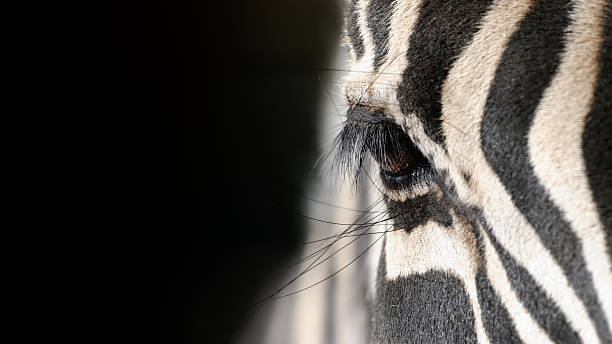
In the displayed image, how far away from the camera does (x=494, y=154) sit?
0.91 m

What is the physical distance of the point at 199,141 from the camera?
10.5 ft

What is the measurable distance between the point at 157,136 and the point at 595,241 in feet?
8.97

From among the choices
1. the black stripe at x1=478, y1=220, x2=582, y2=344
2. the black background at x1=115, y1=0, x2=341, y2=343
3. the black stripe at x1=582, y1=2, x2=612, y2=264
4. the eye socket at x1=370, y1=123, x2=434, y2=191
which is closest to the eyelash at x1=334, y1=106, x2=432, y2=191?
the eye socket at x1=370, y1=123, x2=434, y2=191

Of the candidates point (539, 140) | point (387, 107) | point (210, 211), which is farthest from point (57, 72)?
point (539, 140)

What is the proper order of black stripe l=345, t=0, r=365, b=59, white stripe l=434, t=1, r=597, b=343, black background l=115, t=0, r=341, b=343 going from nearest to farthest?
white stripe l=434, t=1, r=597, b=343, black stripe l=345, t=0, r=365, b=59, black background l=115, t=0, r=341, b=343

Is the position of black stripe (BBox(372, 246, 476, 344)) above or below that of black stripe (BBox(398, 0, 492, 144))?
below

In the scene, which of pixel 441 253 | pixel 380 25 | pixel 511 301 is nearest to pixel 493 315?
pixel 511 301

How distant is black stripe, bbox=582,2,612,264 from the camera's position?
775mm

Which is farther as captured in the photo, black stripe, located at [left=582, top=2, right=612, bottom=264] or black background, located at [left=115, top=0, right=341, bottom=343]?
black background, located at [left=115, top=0, right=341, bottom=343]

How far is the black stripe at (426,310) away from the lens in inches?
41.4

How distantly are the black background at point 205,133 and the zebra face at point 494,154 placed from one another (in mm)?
1563

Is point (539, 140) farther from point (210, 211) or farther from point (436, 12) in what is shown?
point (210, 211)

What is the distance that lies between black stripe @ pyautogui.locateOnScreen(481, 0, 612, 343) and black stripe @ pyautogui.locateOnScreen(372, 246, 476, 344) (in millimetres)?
210

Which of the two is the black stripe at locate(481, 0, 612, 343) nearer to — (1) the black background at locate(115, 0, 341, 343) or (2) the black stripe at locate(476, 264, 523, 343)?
(2) the black stripe at locate(476, 264, 523, 343)
